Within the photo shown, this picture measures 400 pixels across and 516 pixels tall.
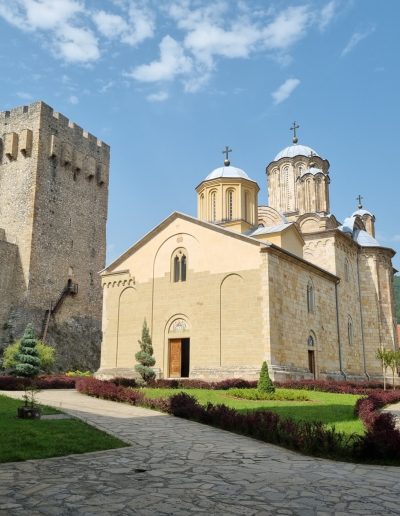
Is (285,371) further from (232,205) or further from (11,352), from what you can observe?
(11,352)

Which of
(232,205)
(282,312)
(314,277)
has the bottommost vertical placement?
(282,312)

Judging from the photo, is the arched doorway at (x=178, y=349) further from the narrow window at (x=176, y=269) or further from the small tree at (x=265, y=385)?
the small tree at (x=265, y=385)

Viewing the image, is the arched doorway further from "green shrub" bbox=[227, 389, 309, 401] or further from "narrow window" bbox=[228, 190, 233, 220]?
"narrow window" bbox=[228, 190, 233, 220]

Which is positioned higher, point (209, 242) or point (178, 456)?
point (209, 242)

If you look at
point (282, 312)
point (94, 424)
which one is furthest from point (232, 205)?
point (94, 424)

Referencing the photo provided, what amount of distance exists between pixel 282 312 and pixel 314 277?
4.42 metres

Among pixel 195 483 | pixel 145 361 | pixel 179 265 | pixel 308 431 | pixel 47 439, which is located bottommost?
pixel 195 483

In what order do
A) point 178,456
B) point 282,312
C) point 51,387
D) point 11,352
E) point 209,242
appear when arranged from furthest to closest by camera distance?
point 11,352 < point 209,242 < point 282,312 < point 51,387 < point 178,456

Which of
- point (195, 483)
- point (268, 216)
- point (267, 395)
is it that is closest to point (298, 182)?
point (268, 216)

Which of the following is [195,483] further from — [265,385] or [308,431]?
[265,385]

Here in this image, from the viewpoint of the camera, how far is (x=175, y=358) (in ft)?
72.5

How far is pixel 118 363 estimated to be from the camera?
77.0 ft

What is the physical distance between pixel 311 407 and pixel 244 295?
7.99 meters

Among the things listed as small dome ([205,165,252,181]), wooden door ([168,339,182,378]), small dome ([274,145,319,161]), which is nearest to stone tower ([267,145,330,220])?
small dome ([274,145,319,161])
